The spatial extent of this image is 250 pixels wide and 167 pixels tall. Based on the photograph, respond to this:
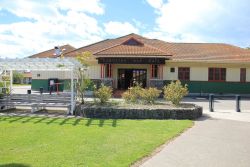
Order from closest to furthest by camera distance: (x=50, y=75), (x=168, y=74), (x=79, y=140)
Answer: (x=79, y=140) < (x=168, y=74) < (x=50, y=75)

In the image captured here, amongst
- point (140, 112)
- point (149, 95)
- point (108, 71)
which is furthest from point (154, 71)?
point (140, 112)

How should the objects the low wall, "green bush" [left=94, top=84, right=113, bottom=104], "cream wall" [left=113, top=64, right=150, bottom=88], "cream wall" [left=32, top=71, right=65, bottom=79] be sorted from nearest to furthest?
the low wall, "green bush" [left=94, top=84, right=113, bottom=104], "cream wall" [left=113, top=64, right=150, bottom=88], "cream wall" [left=32, top=71, right=65, bottom=79]

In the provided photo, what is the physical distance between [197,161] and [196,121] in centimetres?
695

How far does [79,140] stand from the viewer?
10.3m

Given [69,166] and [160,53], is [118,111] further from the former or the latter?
[160,53]

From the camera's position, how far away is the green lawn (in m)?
8.05

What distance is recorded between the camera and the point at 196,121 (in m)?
15.0

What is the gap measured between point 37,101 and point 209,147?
35.4 feet

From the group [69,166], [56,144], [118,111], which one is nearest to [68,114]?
[118,111]

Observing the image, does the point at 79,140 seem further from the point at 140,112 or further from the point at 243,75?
the point at 243,75

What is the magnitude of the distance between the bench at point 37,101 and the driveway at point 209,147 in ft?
22.7

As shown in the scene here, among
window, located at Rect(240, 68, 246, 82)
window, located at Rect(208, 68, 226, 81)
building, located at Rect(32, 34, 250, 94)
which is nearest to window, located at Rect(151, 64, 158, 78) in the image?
building, located at Rect(32, 34, 250, 94)

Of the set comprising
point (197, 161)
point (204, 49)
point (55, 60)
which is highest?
point (204, 49)

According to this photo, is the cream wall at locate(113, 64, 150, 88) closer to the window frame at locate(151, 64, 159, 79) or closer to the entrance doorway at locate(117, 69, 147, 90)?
the entrance doorway at locate(117, 69, 147, 90)
